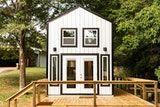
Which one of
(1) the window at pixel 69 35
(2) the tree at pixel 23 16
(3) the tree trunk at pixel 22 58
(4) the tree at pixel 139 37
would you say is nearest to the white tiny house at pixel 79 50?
(1) the window at pixel 69 35

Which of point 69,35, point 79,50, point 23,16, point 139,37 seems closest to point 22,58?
point 23,16

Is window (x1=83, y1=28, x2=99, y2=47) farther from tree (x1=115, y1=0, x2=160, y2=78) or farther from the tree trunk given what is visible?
the tree trunk

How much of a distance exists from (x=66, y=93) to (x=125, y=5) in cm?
945

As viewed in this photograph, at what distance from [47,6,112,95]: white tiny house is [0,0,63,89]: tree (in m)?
7.40

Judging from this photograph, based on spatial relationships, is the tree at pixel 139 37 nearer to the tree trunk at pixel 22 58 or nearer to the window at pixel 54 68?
the window at pixel 54 68

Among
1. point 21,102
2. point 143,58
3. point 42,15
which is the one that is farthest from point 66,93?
point 42,15

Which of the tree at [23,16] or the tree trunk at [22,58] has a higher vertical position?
the tree at [23,16]

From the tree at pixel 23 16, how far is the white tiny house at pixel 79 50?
7.40 meters

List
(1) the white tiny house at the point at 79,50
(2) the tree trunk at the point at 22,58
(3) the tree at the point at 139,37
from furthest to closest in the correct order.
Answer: (2) the tree trunk at the point at 22,58
(3) the tree at the point at 139,37
(1) the white tiny house at the point at 79,50

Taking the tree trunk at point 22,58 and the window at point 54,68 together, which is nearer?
the window at point 54,68

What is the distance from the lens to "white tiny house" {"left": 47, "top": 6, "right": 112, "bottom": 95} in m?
19.6

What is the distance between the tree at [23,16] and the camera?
90.0 feet

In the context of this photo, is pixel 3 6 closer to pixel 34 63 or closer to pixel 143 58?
pixel 143 58

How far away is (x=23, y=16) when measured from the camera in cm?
2752
